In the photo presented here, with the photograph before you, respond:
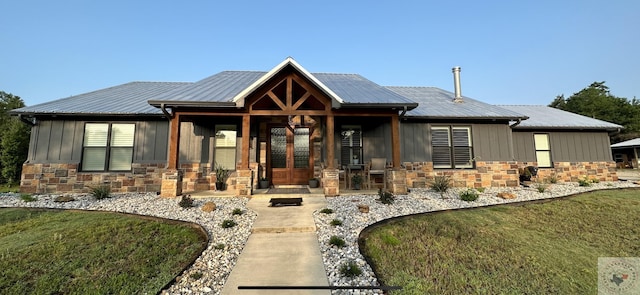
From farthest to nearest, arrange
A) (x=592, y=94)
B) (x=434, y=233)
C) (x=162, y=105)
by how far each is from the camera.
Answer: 1. (x=592, y=94)
2. (x=162, y=105)
3. (x=434, y=233)

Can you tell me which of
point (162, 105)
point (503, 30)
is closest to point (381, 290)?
point (162, 105)

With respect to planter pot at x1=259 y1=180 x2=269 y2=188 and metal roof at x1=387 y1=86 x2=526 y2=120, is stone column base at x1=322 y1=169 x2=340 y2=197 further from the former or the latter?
metal roof at x1=387 y1=86 x2=526 y2=120

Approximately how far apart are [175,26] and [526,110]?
21.0 meters

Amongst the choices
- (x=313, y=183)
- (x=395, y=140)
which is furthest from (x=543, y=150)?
(x=313, y=183)

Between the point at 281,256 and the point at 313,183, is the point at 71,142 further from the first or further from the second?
the point at 281,256

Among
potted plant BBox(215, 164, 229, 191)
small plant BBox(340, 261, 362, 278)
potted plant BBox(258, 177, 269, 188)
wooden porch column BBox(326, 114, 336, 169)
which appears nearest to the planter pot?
potted plant BBox(258, 177, 269, 188)

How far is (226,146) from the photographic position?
354 inches

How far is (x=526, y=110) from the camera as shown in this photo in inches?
544

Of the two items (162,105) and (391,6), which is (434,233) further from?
(391,6)

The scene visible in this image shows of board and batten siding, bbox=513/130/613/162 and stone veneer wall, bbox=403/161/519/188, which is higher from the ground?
board and batten siding, bbox=513/130/613/162

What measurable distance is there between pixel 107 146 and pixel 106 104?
1866 millimetres

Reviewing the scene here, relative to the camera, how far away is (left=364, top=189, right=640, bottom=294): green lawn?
9.86ft

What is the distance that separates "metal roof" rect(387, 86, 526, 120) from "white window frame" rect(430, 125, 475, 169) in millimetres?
587

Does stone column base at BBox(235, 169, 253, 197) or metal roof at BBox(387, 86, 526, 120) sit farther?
metal roof at BBox(387, 86, 526, 120)
